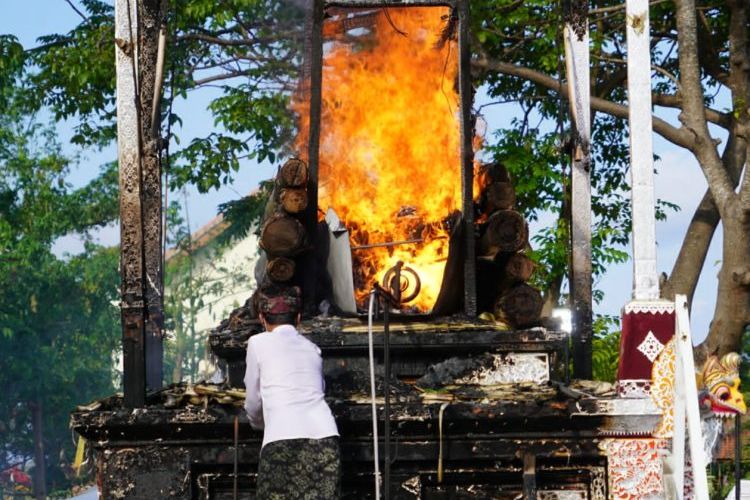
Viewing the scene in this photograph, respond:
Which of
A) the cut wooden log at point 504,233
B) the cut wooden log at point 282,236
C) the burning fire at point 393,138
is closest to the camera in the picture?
the cut wooden log at point 282,236

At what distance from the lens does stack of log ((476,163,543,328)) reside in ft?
34.8

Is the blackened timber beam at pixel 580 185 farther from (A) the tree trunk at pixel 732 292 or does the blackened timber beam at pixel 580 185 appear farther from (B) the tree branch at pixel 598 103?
(A) the tree trunk at pixel 732 292

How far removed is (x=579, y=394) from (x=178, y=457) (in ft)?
9.02

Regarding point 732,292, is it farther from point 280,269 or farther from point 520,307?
point 280,269

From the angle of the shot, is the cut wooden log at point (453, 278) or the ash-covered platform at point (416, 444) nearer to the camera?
the ash-covered platform at point (416, 444)

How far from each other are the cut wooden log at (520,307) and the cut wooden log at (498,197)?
2.91ft

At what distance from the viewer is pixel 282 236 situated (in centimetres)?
1054

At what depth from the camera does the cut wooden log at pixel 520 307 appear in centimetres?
1057

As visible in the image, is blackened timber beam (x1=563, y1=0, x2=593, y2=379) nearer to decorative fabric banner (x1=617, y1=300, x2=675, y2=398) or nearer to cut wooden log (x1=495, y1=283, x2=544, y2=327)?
cut wooden log (x1=495, y1=283, x2=544, y2=327)

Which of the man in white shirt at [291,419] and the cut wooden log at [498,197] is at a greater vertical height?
the cut wooden log at [498,197]

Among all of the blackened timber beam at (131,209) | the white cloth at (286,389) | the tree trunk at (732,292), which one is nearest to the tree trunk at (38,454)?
the tree trunk at (732,292)

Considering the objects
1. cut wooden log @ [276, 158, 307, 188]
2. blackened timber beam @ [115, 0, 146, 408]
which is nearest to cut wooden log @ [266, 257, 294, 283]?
cut wooden log @ [276, 158, 307, 188]

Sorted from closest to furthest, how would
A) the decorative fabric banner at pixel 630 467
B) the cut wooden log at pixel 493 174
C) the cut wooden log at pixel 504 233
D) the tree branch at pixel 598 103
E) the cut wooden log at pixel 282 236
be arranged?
1. the decorative fabric banner at pixel 630 467
2. the cut wooden log at pixel 282 236
3. the cut wooden log at pixel 504 233
4. the cut wooden log at pixel 493 174
5. the tree branch at pixel 598 103

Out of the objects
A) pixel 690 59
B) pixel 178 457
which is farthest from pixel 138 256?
pixel 690 59
